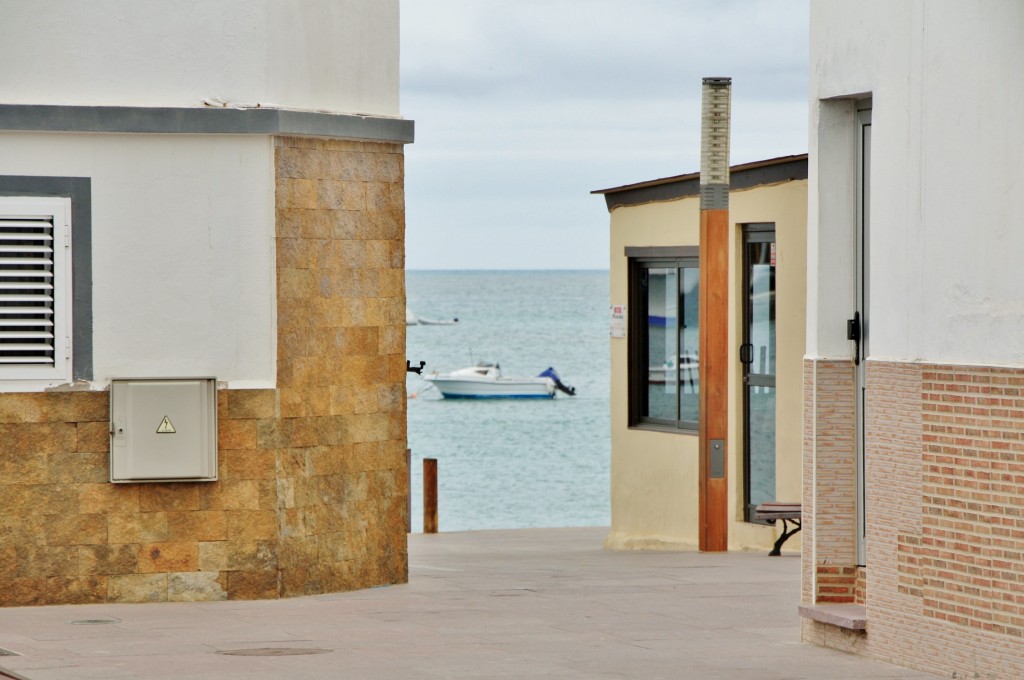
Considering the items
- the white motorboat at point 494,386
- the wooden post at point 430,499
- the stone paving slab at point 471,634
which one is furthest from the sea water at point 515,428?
the stone paving slab at point 471,634

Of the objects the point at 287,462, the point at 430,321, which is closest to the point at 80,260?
the point at 287,462

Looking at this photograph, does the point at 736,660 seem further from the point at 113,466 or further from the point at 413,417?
the point at 413,417

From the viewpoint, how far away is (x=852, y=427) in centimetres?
1069

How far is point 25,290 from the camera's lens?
1262cm

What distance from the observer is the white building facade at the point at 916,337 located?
9.07 metres

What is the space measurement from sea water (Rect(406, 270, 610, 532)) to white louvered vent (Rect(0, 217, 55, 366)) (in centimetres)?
2188

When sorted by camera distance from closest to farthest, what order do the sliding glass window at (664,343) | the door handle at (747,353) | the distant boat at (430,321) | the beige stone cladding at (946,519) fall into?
1. the beige stone cladding at (946,519)
2. the door handle at (747,353)
3. the sliding glass window at (664,343)
4. the distant boat at (430,321)

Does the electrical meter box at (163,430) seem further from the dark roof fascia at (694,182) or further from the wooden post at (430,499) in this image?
the wooden post at (430,499)

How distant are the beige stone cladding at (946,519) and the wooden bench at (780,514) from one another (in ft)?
19.7

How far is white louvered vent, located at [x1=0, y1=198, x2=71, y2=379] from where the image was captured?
12.6 m

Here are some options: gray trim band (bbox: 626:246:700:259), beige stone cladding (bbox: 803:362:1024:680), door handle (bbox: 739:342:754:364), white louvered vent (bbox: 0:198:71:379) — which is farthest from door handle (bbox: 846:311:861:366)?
gray trim band (bbox: 626:246:700:259)

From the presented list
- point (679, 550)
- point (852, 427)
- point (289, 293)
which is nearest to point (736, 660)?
point (852, 427)

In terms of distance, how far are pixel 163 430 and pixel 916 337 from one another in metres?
5.52

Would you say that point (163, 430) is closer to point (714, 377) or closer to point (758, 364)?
point (714, 377)
